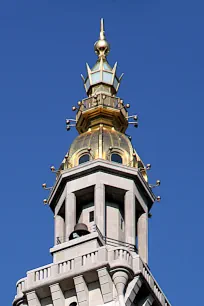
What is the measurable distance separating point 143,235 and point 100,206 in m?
3.15

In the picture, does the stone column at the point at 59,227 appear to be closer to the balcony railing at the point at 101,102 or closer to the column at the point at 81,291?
the balcony railing at the point at 101,102

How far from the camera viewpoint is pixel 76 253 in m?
63.3

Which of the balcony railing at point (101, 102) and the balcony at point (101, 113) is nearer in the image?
the balcony at point (101, 113)

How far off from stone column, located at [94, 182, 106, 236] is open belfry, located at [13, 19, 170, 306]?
4cm

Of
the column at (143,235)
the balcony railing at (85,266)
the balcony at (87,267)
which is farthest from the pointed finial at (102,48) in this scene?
the balcony railing at (85,266)

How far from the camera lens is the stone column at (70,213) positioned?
66.4m

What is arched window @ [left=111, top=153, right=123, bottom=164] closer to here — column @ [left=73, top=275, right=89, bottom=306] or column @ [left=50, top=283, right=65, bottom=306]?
column @ [left=73, top=275, right=89, bottom=306]

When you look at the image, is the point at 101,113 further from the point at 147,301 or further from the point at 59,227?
the point at 147,301

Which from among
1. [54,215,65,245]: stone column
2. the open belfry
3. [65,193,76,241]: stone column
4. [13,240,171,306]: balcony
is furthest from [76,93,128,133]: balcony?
[13,240,171,306]: balcony

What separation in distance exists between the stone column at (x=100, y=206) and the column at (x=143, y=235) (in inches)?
103

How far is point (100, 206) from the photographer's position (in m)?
65.9

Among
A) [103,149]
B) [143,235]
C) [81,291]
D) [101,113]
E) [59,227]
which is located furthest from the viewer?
[101,113]

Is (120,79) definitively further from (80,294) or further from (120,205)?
(80,294)

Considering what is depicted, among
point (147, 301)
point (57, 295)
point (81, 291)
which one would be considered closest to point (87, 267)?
point (81, 291)
